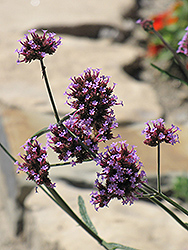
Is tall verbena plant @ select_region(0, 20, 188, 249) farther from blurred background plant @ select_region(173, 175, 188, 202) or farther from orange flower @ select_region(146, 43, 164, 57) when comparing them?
orange flower @ select_region(146, 43, 164, 57)

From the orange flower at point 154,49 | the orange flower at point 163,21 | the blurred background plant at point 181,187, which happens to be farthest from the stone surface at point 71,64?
the blurred background plant at point 181,187

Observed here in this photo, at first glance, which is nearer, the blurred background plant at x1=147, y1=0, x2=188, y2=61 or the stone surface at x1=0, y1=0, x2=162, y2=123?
the stone surface at x1=0, y1=0, x2=162, y2=123

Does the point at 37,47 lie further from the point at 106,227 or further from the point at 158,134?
the point at 106,227

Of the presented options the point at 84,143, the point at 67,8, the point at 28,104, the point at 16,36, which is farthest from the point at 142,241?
the point at 67,8

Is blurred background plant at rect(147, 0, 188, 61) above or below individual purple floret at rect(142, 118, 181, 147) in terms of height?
above

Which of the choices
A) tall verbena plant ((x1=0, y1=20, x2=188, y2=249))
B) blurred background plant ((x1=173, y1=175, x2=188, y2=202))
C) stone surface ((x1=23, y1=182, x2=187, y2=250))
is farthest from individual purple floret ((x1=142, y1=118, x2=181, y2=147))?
blurred background plant ((x1=173, y1=175, x2=188, y2=202))

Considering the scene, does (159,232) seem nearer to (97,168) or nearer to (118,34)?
(97,168)
